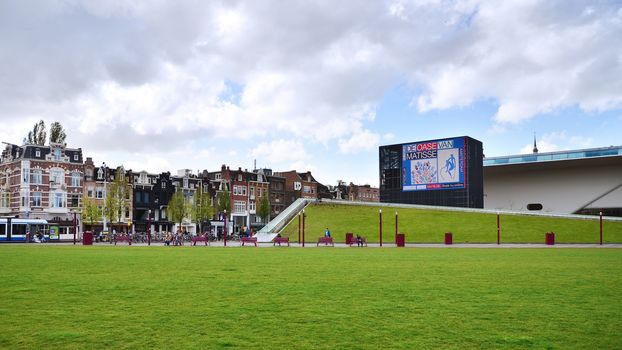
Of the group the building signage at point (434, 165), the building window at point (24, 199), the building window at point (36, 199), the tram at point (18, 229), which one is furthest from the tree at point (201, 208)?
the building signage at point (434, 165)

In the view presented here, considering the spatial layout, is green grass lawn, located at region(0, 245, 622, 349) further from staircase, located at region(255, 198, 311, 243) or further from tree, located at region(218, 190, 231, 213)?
tree, located at region(218, 190, 231, 213)

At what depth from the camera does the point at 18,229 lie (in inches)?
2512

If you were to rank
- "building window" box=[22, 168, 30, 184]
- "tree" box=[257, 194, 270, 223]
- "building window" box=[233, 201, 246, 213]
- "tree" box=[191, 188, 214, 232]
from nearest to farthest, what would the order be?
"building window" box=[22, 168, 30, 184], "tree" box=[191, 188, 214, 232], "tree" box=[257, 194, 270, 223], "building window" box=[233, 201, 246, 213]

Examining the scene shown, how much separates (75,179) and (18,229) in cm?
1901

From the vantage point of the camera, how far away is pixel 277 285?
44.0 feet

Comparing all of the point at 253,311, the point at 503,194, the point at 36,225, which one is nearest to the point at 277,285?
the point at 253,311

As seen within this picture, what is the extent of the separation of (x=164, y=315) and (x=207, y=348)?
8.21 ft

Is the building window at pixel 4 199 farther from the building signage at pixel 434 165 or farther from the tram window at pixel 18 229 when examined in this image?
the building signage at pixel 434 165

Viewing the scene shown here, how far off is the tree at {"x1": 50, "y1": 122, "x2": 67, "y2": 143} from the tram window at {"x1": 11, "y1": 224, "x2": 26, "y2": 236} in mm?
18984

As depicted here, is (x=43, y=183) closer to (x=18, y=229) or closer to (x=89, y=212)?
(x=89, y=212)

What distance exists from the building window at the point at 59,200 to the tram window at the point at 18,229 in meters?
14.9

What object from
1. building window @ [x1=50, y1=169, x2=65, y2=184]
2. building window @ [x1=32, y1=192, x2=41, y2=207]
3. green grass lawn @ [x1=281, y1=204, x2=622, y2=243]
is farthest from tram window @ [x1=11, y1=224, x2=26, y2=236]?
green grass lawn @ [x1=281, y1=204, x2=622, y2=243]

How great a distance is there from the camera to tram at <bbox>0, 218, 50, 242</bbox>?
6250 centimetres

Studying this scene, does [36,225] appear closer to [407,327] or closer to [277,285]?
[277,285]
